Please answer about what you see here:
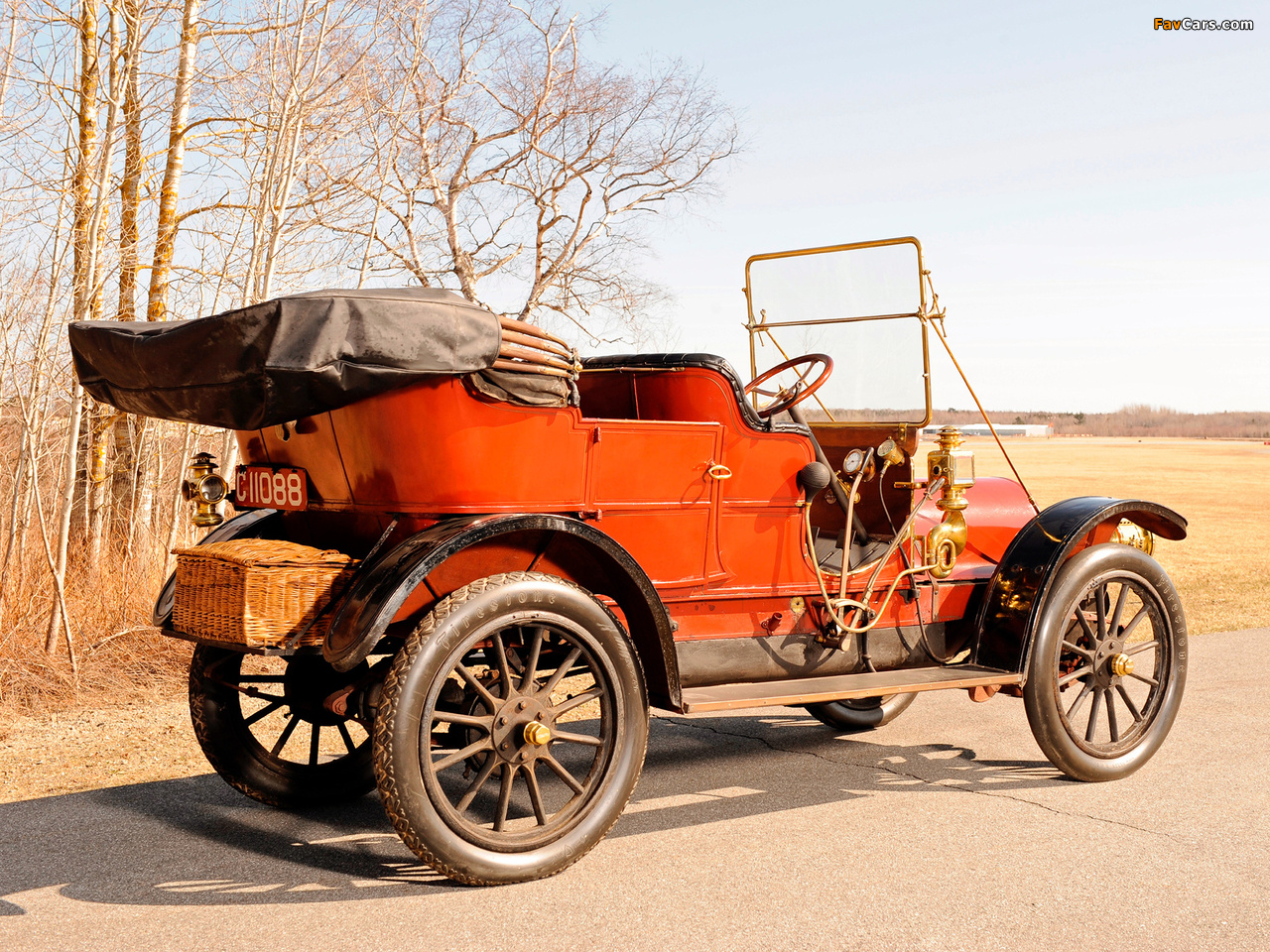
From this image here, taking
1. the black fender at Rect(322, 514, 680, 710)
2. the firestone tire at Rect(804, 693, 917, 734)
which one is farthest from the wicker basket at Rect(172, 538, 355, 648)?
the firestone tire at Rect(804, 693, 917, 734)

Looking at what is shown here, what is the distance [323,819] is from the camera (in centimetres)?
428

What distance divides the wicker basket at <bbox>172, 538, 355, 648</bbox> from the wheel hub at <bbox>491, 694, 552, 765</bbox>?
631 mm

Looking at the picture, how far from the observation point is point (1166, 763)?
16.3 ft

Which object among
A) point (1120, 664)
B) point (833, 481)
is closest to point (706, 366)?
point (833, 481)

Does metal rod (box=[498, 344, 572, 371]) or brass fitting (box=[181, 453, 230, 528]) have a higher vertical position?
metal rod (box=[498, 344, 572, 371])

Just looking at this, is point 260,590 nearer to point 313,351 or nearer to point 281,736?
point 313,351

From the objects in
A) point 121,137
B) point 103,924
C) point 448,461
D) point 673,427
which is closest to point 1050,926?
point 673,427

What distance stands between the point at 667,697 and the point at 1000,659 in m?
1.65

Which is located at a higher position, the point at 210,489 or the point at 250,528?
the point at 210,489

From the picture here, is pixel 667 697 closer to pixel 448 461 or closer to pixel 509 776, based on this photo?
pixel 509 776

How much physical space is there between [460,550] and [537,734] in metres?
0.62

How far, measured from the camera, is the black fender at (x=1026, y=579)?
185 inches

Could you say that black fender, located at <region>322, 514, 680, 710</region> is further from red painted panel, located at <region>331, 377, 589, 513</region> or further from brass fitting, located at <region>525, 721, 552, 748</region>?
brass fitting, located at <region>525, 721, 552, 748</region>

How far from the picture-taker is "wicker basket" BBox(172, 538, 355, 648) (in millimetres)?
3492
